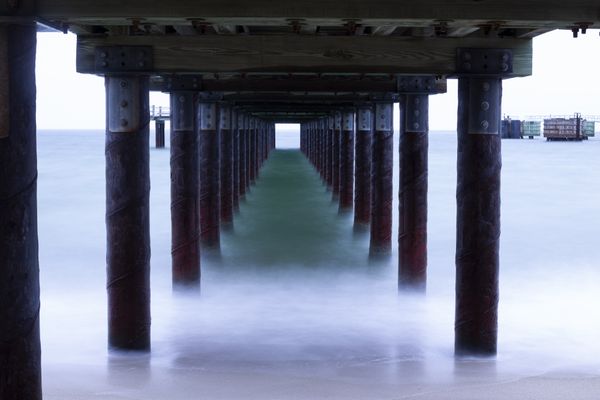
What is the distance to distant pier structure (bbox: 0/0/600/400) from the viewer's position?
425cm

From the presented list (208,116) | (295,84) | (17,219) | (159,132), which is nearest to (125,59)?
(17,219)

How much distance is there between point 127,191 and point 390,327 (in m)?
3.41

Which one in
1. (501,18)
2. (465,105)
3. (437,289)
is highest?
(501,18)

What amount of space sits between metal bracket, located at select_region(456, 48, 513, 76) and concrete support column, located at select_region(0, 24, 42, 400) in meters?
3.62

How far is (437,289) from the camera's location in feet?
37.7

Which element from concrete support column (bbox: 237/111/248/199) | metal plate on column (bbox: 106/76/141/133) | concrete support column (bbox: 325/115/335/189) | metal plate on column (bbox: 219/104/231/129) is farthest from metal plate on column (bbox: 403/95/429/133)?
concrete support column (bbox: 325/115/335/189)

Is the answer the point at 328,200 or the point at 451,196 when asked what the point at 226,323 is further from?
the point at 451,196

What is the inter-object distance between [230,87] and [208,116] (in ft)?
10.3

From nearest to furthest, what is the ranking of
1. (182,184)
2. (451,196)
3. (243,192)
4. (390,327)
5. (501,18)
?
(501,18) → (390,327) → (182,184) → (243,192) → (451,196)

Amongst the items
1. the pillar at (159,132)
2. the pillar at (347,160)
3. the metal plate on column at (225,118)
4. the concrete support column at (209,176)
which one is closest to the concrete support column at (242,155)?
the pillar at (347,160)

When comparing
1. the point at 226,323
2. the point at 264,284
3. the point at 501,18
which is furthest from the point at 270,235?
the point at 501,18

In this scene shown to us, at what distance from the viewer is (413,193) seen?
10391 mm

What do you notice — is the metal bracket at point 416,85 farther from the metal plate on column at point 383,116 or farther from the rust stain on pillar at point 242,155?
the rust stain on pillar at point 242,155

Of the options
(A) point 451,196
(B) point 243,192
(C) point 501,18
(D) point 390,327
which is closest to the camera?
(C) point 501,18
